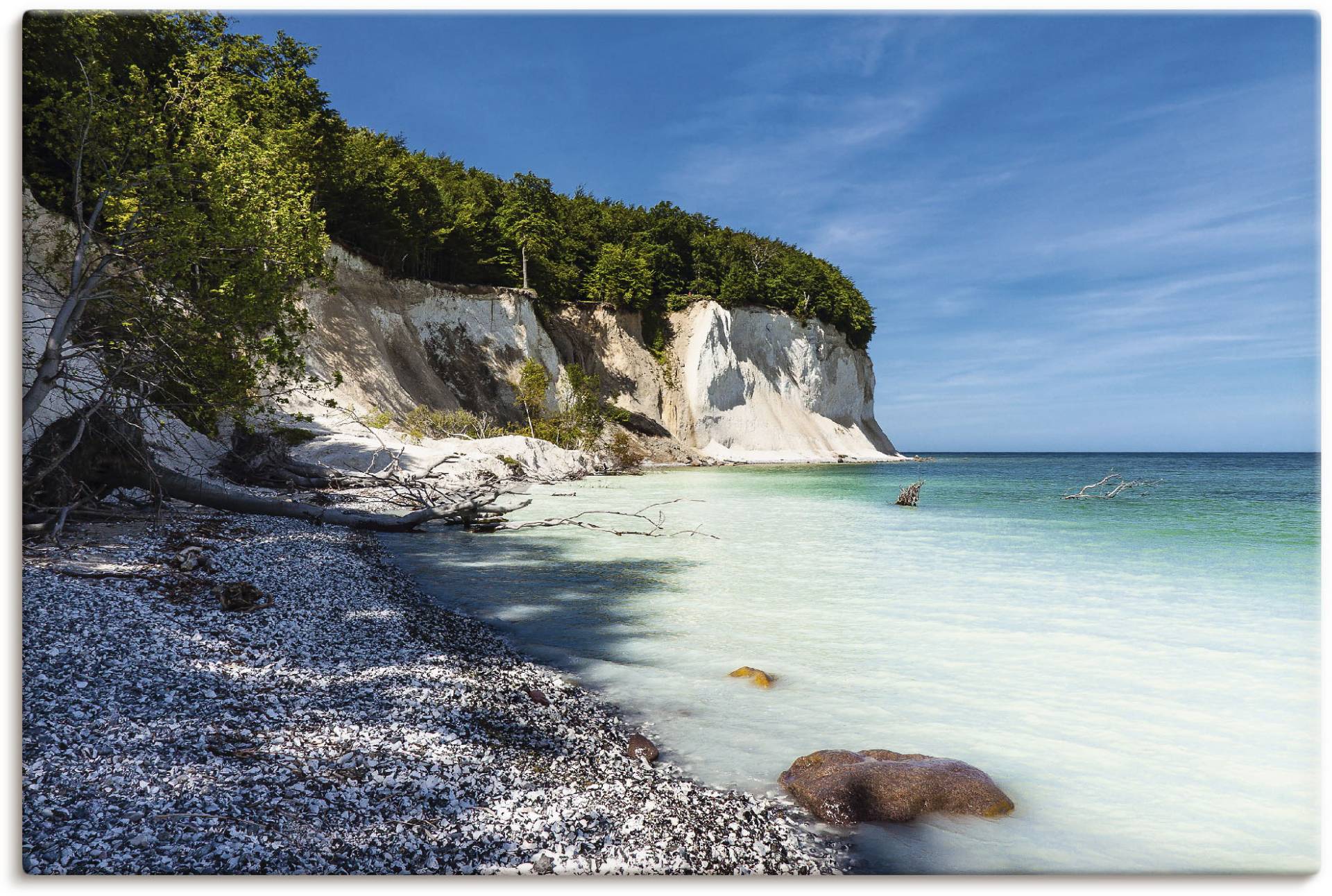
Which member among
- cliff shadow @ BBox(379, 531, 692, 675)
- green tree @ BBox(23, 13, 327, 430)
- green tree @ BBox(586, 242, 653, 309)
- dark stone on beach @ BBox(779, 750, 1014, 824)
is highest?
green tree @ BBox(586, 242, 653, 309)

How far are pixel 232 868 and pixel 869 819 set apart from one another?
284 cm

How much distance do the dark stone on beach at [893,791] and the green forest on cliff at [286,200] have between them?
629 centimetres

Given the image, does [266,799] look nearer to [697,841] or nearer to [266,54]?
[697,841]

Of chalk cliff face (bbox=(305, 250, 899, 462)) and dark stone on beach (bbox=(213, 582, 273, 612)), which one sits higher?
chalk cliff face (bbox=(305, 250, 899, 462))

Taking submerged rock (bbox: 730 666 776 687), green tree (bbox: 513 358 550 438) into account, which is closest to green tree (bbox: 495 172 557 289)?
green tree (bbox: 513 358 550 438)

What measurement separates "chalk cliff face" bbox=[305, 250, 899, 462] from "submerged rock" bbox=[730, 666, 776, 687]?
22.4 m

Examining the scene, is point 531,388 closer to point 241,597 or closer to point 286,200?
point 286,200

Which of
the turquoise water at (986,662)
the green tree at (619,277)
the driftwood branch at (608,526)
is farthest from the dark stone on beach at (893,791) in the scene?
the green tree at (619,277)

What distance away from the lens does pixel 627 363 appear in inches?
1916

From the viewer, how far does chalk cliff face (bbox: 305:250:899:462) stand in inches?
1175

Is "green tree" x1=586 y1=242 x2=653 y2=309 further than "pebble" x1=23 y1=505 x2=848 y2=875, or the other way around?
"green tree" x1=586 y1=242 x2=653 y2=309

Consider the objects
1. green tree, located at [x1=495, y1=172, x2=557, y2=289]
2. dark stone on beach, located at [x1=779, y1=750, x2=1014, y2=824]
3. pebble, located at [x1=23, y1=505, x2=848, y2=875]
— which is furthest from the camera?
green tree, located at [x1=495, y1=172, x2=557, y2=289]

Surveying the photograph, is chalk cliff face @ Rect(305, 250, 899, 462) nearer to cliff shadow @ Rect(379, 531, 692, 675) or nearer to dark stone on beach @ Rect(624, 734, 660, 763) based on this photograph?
cliff shadow @ Rect(379, 531, 692, 675)

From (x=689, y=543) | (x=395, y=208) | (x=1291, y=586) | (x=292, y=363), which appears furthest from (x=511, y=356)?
(x=1291, y=586)
